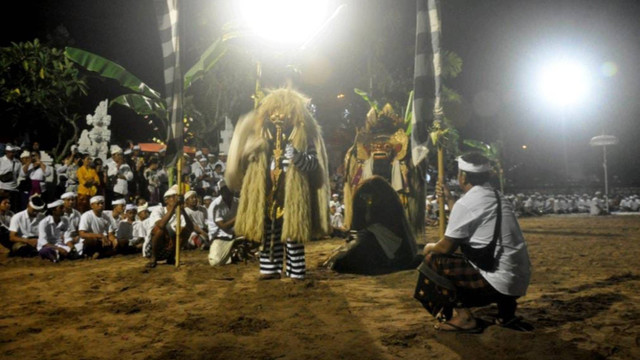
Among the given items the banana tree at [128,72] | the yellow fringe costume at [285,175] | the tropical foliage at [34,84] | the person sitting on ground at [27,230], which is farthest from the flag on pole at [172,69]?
the tropical foliage at [34,84]

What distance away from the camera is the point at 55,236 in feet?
28.1

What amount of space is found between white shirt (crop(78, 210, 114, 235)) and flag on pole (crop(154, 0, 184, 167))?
2.99m

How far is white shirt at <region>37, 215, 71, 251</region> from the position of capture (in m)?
8.35

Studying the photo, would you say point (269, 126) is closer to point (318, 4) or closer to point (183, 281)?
point (183, 281)

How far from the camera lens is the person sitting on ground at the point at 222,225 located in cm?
733

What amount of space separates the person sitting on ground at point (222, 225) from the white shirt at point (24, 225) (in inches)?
136

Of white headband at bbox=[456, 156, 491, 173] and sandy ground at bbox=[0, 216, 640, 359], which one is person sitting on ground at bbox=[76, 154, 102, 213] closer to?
sandy ground at bbox=[0, 216, 640, 359]

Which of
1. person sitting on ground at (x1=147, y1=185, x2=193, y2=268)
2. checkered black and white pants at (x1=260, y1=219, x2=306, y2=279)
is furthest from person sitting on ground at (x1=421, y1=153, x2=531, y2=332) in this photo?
person sitting on ground at (x1=147, y1=185, x2=193, y2=268)

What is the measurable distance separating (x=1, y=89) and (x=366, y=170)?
1542 cm

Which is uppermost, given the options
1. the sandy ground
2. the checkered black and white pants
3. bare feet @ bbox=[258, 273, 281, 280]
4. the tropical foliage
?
the tropical foliage

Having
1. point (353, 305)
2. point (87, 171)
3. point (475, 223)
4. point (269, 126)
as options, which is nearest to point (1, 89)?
point (87, 171)

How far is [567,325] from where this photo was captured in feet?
12.6

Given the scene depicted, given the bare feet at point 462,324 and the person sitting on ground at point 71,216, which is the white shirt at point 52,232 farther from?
the bare feet at point 462,324

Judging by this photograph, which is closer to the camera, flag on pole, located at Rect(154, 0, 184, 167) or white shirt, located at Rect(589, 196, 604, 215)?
flag on pole, located at Rect(154, 0, 184, 167)
